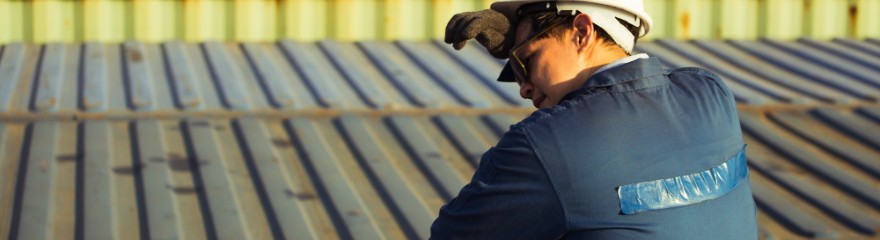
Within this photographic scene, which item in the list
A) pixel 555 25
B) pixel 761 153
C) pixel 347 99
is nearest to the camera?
pixel 555 25

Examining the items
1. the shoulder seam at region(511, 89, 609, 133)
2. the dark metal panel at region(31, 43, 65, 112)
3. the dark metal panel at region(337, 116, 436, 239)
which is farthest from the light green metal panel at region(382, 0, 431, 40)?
the shoulder seam at region(511, 89, 609, 133)

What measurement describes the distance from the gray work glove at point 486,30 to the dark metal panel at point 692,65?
429cm

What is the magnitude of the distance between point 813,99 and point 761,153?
0.97m

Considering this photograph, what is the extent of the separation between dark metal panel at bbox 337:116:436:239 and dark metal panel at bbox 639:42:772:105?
2.19 m

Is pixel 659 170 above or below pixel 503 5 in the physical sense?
below

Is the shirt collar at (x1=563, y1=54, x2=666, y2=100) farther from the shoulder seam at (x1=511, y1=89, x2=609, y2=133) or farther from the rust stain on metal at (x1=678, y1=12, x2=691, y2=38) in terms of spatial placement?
the rust stain on metal at (x1=678, y1=12, x2=691, y2=38)

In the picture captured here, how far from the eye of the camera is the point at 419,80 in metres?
6.77

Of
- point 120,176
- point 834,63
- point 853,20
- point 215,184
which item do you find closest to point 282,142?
point 215,184

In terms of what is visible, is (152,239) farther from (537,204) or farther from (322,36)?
(322,36)

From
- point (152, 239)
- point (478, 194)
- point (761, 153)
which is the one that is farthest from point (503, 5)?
point (761, 153)

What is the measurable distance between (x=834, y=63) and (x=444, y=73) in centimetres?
261

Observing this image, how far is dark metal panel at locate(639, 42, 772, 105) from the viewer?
6.55m

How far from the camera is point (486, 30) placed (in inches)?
96.2

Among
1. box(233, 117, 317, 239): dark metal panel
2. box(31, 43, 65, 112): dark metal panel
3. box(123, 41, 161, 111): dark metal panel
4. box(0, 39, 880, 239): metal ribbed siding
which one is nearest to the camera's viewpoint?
box(233, 117, 317, 239): dark metal panel
